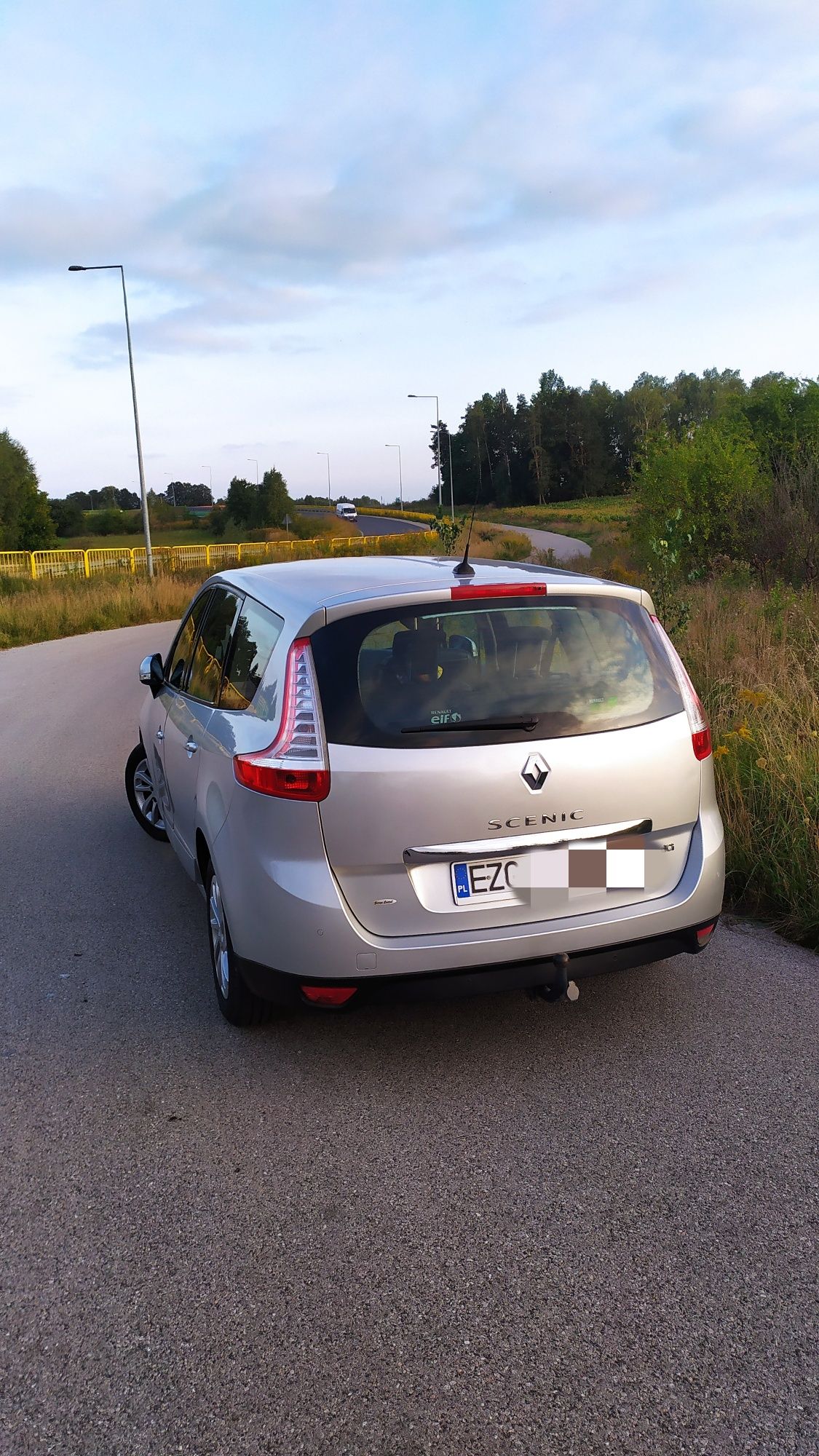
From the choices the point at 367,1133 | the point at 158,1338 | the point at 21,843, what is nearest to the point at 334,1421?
the point at 158,1338

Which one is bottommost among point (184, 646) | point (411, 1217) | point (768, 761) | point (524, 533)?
point (411, 1217)

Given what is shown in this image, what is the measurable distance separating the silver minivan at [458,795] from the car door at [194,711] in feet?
1.81

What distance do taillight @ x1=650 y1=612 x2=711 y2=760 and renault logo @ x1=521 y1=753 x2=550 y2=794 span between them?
2.17 ft

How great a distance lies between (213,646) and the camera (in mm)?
4656

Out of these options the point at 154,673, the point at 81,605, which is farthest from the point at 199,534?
the point at 154,673

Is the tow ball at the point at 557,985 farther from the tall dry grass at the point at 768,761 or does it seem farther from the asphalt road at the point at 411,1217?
the tall dry grass at the point at 768,761

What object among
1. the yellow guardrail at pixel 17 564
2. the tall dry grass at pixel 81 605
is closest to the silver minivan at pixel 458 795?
the tall dry grass at pixel 81 605

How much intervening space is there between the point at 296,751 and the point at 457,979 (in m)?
0.88

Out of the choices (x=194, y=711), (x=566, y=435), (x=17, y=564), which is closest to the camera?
(x=194, y=711)

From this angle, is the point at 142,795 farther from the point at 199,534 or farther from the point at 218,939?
the point at 199,534

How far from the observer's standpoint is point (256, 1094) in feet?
11.5

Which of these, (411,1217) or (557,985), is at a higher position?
(557,985)

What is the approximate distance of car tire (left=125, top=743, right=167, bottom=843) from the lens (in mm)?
6590

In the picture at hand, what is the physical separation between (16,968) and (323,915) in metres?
2.00
